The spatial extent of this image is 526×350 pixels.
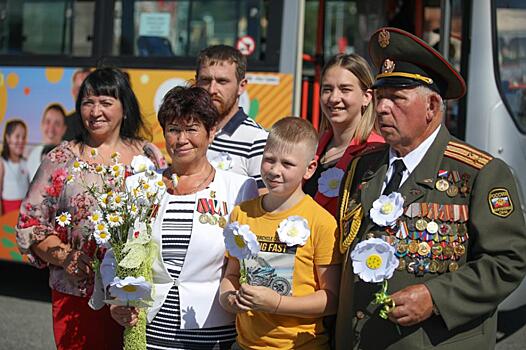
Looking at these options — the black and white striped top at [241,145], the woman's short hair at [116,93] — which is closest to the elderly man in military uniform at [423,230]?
the black and white striped top at [241,145]

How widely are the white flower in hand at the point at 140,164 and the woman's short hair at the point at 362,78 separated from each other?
2.94ft

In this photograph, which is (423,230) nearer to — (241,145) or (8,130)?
(241,145)

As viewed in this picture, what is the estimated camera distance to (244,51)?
6.36 metres

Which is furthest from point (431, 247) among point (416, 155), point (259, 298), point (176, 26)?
point (176, 26)

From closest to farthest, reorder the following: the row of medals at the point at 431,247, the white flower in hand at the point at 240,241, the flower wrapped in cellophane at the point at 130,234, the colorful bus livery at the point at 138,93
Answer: the row of medals at the point at 431,247, the white flower in hand at the point at 240,241, the flower wrapped in cellophane at the point at 130,234, the colorful bus livery at the point at 138,93

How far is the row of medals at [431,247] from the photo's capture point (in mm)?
2629

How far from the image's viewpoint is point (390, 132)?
2.72 metres

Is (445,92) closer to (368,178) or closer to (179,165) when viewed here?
(368,178)

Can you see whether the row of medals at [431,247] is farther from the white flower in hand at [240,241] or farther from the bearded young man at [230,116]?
the bearded young man at [230,116]

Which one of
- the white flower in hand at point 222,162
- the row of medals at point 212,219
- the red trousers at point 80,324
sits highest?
the white flower in hand at point 222,162

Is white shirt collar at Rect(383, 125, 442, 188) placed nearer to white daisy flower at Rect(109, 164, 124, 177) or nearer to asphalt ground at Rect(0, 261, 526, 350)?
white daisy flower at Rect(109, 164, 124, 177)

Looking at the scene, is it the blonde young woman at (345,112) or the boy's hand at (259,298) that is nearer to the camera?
the boy's hand at (259,298)

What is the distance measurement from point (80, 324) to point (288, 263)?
111 centimetres

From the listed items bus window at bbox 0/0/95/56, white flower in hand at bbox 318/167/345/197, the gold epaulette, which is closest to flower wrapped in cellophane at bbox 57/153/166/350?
white flower in hand at bbox 318/167/345/197
